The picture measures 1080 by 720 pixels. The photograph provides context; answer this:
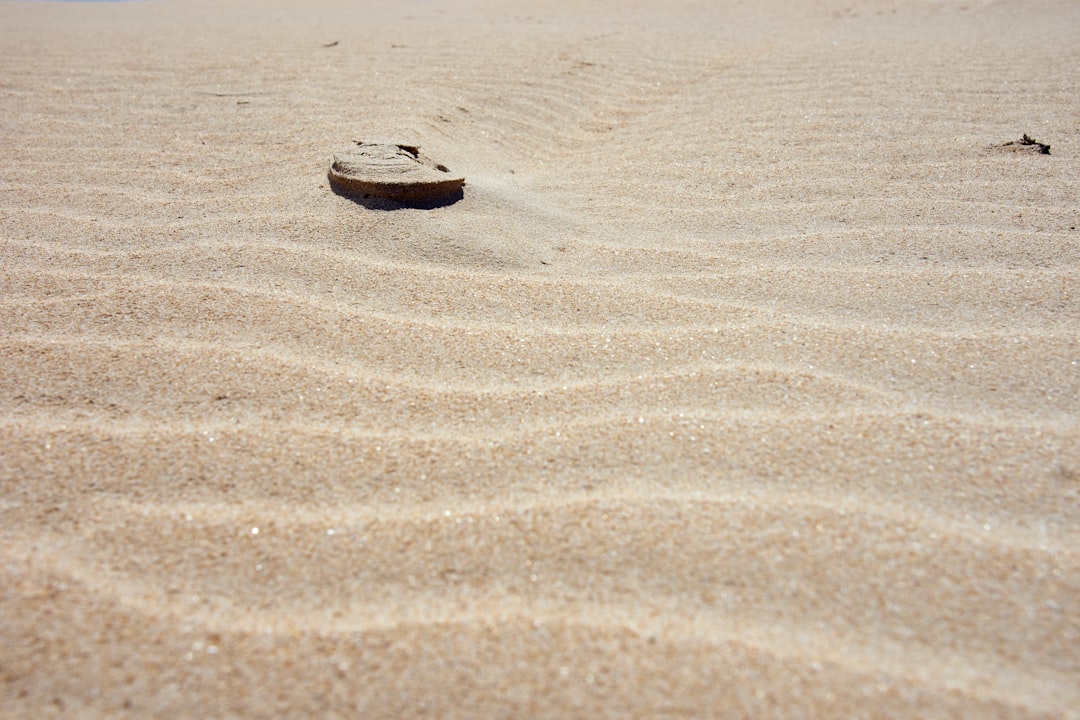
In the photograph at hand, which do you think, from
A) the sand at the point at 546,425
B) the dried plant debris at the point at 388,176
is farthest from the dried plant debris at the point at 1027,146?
the dried plant debris at the point at 388,176

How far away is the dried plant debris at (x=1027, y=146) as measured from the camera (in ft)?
8.27

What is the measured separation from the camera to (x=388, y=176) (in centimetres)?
217

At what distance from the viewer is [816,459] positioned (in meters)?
1.27

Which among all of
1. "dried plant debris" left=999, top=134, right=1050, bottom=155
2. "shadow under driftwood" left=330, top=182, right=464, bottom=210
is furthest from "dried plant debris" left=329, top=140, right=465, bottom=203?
"dried plant debris" left=999, top=134, right=1050, bottom=155

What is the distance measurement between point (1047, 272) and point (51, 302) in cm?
242

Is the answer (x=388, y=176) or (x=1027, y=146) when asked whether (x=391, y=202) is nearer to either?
(x=388, y=176)

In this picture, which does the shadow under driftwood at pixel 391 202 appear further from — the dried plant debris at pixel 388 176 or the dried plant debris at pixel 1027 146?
the dried plant debris at pixel 1027 146

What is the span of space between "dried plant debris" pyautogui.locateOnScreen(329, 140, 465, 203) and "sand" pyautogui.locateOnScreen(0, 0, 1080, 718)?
8 centimetres

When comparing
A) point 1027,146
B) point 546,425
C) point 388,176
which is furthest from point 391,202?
point 1027,146

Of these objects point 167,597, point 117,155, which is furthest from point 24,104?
point 167,597

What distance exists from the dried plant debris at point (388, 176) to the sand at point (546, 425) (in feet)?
0.28

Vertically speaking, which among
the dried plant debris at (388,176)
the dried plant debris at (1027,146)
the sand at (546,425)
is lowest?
the sand at (546,425)

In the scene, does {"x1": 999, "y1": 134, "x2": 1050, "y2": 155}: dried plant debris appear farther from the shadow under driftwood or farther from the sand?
the shadow under driftwood

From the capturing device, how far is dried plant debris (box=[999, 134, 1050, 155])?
252 cm
